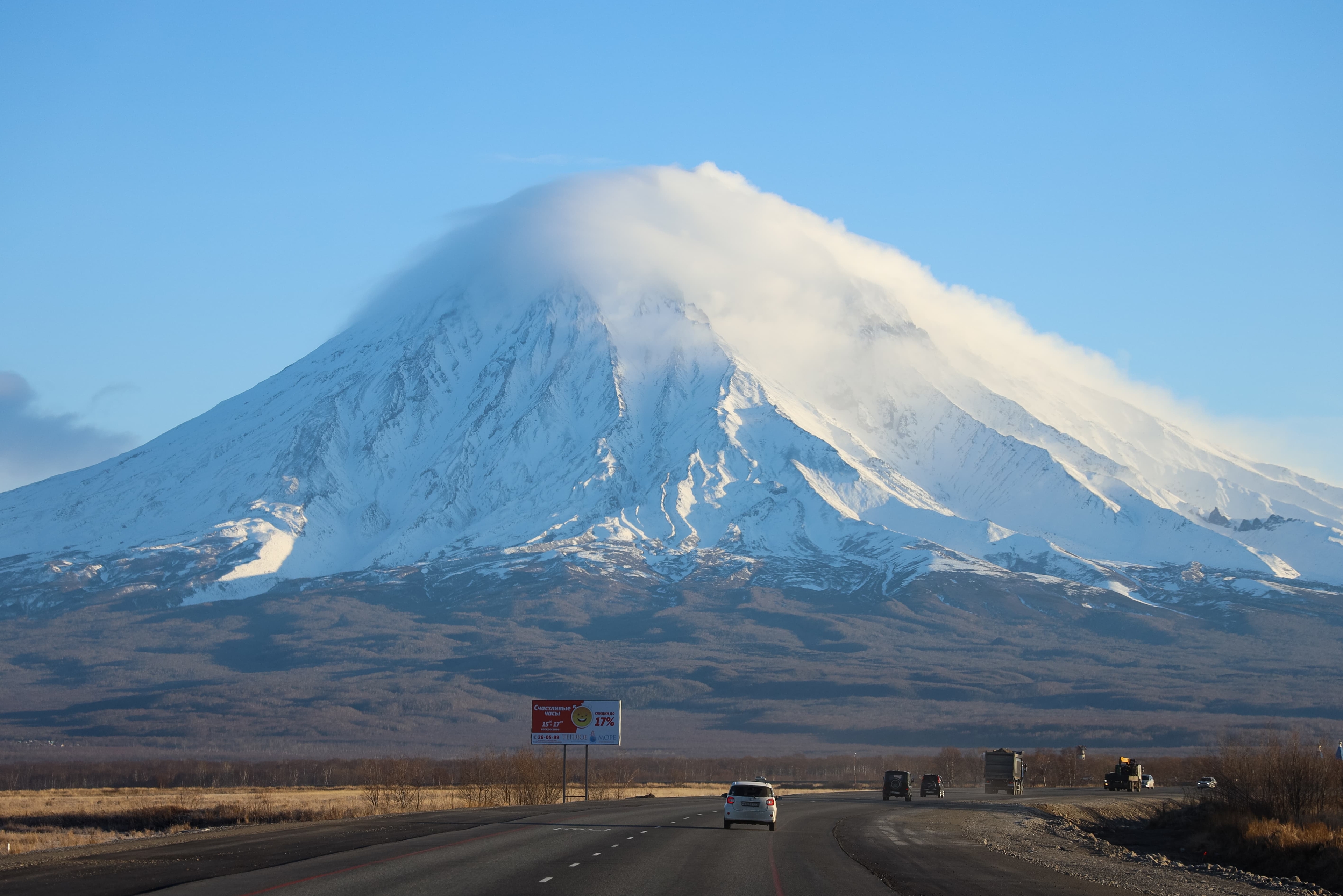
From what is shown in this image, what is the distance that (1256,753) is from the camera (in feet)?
237

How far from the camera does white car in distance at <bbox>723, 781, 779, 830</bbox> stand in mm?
47844

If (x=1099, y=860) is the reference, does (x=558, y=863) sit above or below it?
above

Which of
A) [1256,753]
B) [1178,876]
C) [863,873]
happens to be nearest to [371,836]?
[863,873]

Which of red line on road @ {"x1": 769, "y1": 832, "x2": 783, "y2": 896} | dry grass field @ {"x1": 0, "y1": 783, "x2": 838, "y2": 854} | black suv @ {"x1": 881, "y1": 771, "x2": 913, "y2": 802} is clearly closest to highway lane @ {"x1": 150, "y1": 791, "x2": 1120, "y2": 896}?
red line on road @ {"x1": 769, "y1": 832, "x2": 783, "y2": 896}

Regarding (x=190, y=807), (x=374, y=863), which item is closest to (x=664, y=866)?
(x=374, y=863)

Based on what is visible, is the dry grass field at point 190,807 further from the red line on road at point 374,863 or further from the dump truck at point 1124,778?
the dump truck at point 1124,778

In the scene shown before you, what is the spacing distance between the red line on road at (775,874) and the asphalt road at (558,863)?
0.07 metres

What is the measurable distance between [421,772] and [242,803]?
56.1 m

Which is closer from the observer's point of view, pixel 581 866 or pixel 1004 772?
pixel 581 866

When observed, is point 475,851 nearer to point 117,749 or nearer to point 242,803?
point 242,803

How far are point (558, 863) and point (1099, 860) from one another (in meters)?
19.0

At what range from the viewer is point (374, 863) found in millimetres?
32906

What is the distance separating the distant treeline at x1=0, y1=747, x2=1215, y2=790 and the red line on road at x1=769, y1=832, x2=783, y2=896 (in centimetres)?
A: 6137

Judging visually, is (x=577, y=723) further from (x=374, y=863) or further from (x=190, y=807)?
(x=374, y=863)
